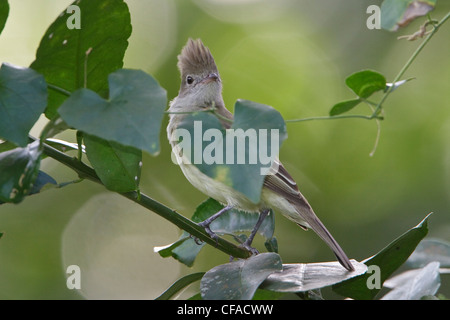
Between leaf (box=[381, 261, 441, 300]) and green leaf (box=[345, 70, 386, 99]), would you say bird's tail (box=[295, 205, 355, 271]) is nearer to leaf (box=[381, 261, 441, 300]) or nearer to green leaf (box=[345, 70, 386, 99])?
leaf (box=[381, 261, 441, 300])

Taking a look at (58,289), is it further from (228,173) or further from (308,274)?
(228,173)

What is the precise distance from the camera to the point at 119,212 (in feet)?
18.0

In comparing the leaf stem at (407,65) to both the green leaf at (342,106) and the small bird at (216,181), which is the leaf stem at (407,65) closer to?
the green leaf at (342,106)

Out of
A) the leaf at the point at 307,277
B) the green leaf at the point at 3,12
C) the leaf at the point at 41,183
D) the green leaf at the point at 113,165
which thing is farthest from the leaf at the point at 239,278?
the green leaf at the point at 3,12

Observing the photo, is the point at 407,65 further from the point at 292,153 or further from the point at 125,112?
the point at 292,153

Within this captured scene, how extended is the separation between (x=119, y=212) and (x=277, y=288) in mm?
4189

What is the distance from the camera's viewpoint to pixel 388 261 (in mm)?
1611

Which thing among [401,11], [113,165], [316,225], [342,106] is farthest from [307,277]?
[316,225]

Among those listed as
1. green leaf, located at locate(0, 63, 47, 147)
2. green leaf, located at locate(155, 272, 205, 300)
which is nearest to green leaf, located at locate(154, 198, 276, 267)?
green leaf, located at locate(155, 272, 205, 300)

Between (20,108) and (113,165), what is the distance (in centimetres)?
40

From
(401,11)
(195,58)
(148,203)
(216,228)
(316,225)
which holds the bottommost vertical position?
(316,225)

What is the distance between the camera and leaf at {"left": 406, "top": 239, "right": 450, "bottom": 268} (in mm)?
1906

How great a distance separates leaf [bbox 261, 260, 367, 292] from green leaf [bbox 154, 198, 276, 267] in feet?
1.19

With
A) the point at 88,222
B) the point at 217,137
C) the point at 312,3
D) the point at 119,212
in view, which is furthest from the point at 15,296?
the point at 217,137
